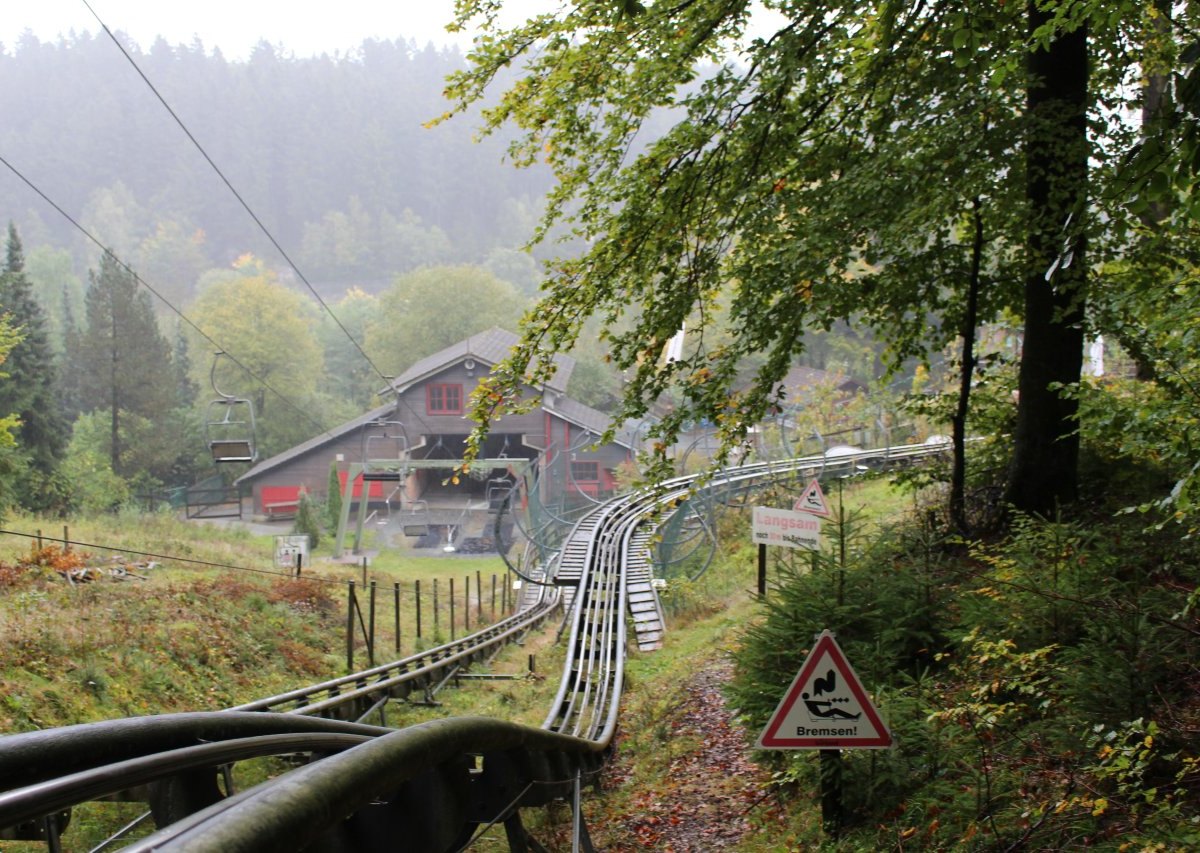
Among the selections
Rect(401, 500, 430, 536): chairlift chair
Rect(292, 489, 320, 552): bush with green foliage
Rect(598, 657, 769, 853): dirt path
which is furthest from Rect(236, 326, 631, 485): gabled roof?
Rect(598, 657, 769, 853): dirt path

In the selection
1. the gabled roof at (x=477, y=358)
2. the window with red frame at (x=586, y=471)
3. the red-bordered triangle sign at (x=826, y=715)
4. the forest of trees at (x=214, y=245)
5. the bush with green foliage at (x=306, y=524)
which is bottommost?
the bush with green foliage at (x=306, y=524)

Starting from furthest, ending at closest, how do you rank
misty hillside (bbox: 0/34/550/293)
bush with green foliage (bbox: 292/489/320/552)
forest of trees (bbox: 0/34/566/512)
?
misty hillside (bbox: 0/34/550/293) → forest of trees (bbox: 0/34/566/512) → bush with green foliage (bbox: 292/489/320/552)

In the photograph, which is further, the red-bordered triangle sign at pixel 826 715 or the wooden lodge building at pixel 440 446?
the wooden lodge building at pixel 440 446

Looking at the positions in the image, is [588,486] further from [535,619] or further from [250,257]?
[250,257]

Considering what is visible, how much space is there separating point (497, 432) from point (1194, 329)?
114 feet

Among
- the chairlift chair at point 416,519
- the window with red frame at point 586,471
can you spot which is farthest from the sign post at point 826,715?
the chairlift chair at point 416,519

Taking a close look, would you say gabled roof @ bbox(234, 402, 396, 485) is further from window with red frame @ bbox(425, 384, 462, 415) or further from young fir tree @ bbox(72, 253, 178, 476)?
young fir tree @ bbox(72, 253, 178, 476)

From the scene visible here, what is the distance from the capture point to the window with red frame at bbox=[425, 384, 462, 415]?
36.4 meters

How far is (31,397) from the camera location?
30.5 m

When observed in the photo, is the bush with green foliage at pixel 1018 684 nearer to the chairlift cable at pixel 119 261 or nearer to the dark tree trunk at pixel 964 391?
the dark tree trunk at pixel 964 391

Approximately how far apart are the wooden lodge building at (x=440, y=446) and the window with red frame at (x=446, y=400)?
0.04m

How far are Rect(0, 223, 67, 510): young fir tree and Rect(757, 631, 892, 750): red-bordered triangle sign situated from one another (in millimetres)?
27532

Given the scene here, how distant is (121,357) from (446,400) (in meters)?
18.8

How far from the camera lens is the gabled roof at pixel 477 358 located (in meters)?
35.1
